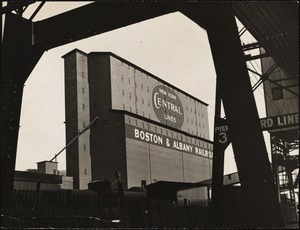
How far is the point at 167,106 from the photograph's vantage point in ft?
204

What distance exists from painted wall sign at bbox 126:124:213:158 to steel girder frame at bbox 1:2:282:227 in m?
38.6

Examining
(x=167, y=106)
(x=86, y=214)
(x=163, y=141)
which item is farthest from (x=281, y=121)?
(x=167, y=106)

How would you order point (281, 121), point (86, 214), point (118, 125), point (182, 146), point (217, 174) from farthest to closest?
point (182, 146) → point (118, 125) → point (86, 214) → point (217, 174) → point (281, 121)

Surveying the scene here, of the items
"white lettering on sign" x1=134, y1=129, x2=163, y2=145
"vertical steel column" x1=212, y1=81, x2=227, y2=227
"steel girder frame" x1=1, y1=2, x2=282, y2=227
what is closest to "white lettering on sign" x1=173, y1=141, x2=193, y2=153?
"white lettering on sign" x1=134, y1=129, x2=163, y2=145

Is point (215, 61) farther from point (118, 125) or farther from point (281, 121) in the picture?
point (118, 125)

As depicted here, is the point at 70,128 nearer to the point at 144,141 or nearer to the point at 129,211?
the point at 144,141

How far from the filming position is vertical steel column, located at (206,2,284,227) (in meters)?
7.08

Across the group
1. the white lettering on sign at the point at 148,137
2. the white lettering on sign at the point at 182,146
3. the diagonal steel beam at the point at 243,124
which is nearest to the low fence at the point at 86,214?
the diagonal steel beam at the point at 243,124

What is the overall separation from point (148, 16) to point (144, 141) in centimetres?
4299

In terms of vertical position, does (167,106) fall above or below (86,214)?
above

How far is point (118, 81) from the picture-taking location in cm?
5075

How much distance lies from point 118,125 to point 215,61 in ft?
131

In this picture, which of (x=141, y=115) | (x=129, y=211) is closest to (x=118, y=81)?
(x=141, y=115)

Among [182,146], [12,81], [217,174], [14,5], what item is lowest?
[217,174]
